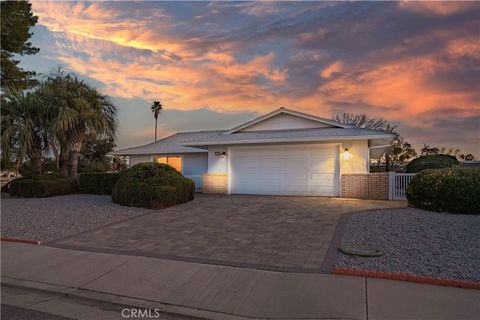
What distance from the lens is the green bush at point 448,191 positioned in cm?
898

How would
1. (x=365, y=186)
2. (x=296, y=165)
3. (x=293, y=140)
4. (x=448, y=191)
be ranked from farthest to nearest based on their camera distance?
1. (x=296, y=165)
2. (x=293, y=140)
3. (x=365, y=186)
4. (x=448, y=191)

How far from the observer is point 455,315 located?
12.2ft

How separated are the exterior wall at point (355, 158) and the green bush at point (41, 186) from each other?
13.8 metres

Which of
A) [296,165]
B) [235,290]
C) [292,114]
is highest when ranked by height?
[292,114]

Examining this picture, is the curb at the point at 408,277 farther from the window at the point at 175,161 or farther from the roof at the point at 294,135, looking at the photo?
the window at the point at 175,161

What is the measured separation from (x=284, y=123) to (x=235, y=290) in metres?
12.8

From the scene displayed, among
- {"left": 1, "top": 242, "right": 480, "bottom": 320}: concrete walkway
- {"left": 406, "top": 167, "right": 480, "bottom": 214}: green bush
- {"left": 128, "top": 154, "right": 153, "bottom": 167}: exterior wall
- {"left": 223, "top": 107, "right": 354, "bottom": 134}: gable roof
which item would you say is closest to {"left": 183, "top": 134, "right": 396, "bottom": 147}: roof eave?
{"left": 223, "top": 107, "right": 354, "bottom": 134}: gable roof

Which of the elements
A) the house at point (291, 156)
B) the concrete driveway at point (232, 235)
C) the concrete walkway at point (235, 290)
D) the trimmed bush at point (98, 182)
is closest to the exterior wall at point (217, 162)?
the house at point (291, 156)

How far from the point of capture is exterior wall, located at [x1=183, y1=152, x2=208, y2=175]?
19906 mm

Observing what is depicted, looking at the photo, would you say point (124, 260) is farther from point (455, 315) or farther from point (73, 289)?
point (455, 315)

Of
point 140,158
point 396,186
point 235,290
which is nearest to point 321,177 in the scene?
point 396,186

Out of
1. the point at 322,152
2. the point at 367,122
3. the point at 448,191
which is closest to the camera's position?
the point at 448,191

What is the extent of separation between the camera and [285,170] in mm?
15273

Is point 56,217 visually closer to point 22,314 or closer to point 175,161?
point 22,314
